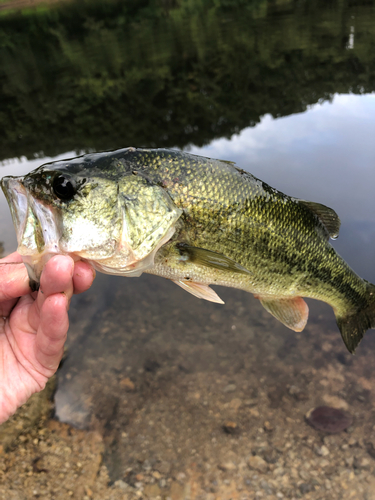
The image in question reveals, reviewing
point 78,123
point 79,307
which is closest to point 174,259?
point 79,307

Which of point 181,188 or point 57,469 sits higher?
point 181,188

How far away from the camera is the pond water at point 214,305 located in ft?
12.1

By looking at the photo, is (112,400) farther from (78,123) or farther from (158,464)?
(78,123)

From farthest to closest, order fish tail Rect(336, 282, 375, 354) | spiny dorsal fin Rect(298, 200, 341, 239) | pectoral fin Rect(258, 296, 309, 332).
Result: fish tail Rect(336, 282, 375, 354)
pectoral fin Rect(258, 296, 309, 332)
spiny dorsal fin Rect(298, 200, 341, 239)

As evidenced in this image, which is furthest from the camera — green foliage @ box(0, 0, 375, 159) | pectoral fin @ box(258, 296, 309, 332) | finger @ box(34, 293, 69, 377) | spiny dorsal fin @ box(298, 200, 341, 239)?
green foliage @ box(0, 0, 375, 159)

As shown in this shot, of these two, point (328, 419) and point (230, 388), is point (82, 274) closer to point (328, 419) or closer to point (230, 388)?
point (230, 388)

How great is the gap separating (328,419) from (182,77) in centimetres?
1597

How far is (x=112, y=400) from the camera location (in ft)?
13.7

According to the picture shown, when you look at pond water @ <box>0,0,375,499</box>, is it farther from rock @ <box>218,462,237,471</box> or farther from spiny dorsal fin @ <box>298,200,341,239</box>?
spiny dorsal fin @ <box>298,200,341,239</box>

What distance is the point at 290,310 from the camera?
2.78 m

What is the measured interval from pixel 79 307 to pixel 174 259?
3.83 meters

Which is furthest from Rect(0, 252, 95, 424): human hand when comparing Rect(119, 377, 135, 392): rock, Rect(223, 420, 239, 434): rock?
Rect(223, 420, 239, 434): rock

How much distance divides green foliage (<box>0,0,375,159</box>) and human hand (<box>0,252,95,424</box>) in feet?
29.9

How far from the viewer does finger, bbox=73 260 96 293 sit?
2049 mm
